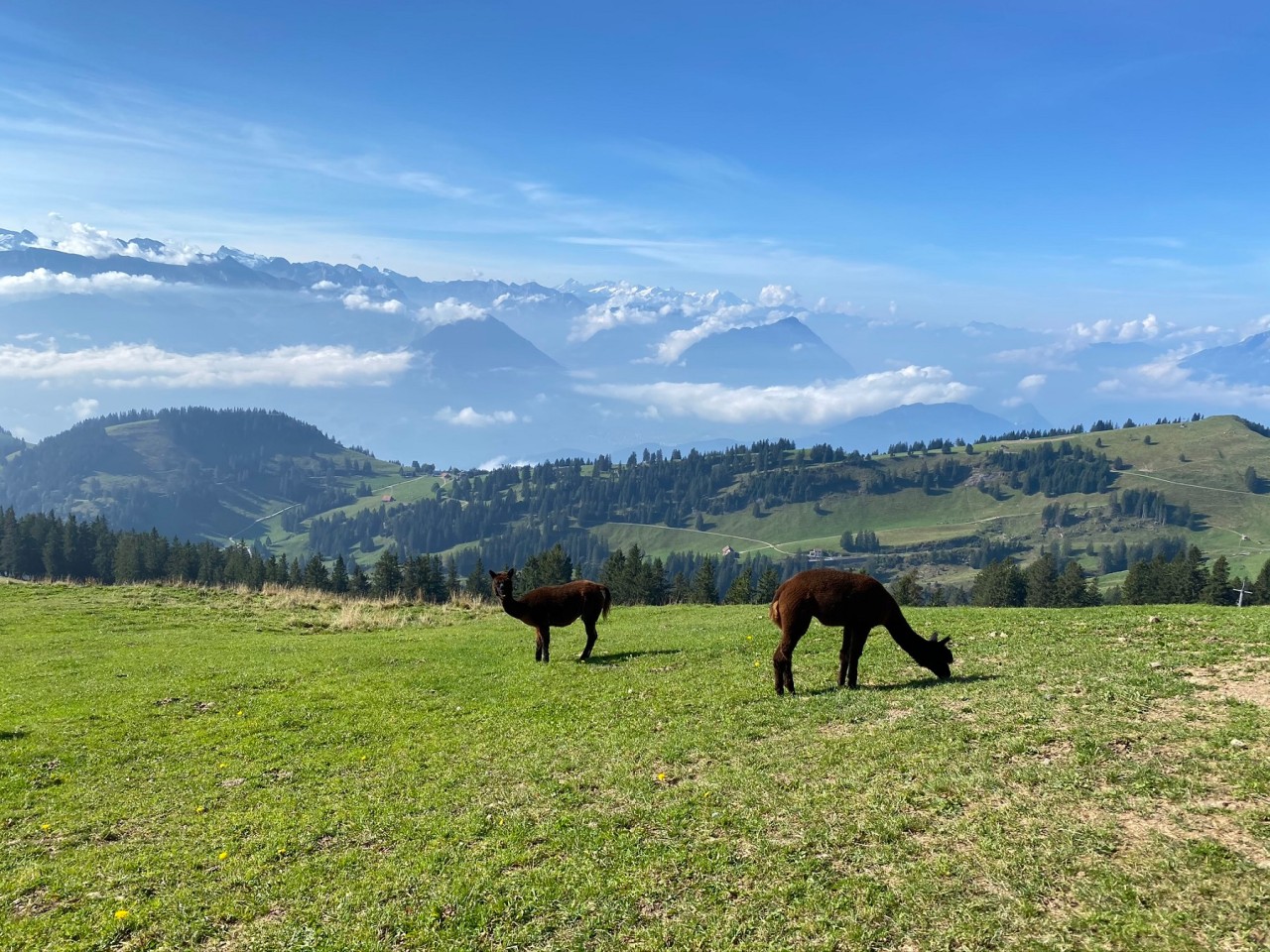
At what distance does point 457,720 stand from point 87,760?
874cm

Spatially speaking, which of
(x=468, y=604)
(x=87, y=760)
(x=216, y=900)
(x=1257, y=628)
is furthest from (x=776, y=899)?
(x=468, y=604)

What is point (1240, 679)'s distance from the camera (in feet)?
48.4

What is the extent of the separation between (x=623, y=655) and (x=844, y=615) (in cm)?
1009

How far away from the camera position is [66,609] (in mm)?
38125

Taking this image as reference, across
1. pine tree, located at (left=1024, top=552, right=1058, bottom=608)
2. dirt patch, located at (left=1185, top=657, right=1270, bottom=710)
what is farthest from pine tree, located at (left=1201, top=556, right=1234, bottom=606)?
dirt patch, located at (left=1185, top=657, right=1270, bottom=710)

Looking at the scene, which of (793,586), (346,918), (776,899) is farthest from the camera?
(793,586)

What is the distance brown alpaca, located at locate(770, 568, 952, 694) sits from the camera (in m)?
16.7

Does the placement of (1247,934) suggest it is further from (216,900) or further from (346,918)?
(216,900)

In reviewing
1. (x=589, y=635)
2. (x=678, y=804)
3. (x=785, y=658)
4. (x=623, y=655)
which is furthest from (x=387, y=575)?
(x=678, y=804)

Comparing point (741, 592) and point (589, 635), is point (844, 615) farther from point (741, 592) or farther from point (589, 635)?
point (741, 592)

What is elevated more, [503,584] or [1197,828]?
[503,584]

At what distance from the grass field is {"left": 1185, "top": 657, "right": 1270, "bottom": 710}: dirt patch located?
9cm

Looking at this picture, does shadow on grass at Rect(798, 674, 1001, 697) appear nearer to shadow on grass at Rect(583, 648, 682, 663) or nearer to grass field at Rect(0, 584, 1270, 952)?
grass field at Rect(0, 584, 1270, 952)

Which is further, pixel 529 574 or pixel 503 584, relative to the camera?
pixel 529 574
